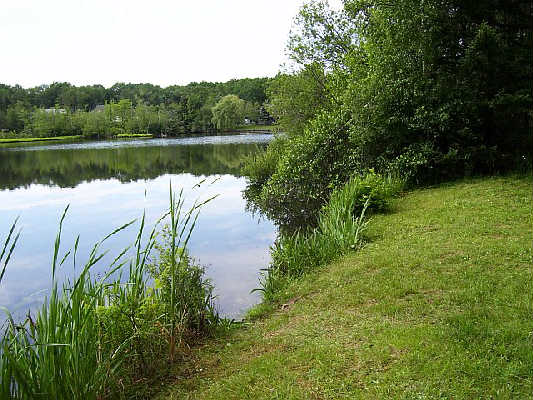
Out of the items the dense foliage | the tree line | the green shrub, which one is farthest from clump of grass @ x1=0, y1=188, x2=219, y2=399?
the tree line

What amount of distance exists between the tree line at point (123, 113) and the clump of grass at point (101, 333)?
71422mm

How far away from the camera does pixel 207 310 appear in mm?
4652

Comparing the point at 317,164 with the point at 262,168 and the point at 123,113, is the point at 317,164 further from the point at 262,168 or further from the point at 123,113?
the point at 123,113

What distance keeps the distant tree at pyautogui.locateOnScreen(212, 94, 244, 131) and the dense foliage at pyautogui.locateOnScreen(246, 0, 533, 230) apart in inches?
2490

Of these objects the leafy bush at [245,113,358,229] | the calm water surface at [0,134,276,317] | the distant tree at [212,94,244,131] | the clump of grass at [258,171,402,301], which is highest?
the distant tree at [212,94,244,131]

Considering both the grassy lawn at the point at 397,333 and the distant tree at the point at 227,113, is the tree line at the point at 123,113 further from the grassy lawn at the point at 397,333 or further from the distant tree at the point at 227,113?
the grassy lawn at the point at 397,333

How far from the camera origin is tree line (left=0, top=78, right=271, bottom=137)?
70812mm

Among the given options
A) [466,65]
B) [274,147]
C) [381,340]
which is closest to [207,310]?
[381,340]

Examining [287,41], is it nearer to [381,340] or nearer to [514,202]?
[514,202]

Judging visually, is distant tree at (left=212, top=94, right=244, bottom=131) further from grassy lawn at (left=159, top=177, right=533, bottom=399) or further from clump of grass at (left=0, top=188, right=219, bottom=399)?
clump of grass at (left=0, top=188, right=219, bottom=399)

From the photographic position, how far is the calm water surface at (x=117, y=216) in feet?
26.6

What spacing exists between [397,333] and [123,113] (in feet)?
272

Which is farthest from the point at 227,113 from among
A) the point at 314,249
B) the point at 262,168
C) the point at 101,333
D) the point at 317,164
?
the point at 101,333

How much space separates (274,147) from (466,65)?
1002cm
